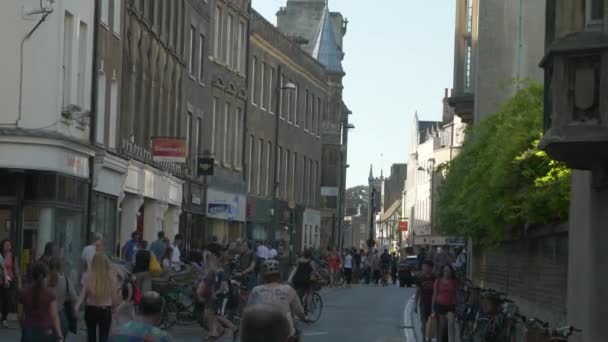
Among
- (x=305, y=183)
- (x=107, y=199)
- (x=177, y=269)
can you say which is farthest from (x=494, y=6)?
(x=305, y=183)

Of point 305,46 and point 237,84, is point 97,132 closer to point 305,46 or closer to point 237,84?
point 237,84

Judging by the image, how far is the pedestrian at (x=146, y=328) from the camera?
377 inches

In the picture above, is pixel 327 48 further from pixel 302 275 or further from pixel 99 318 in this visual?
pixel 99 318

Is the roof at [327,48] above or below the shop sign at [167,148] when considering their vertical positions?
above

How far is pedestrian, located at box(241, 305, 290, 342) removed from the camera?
6.89 meters

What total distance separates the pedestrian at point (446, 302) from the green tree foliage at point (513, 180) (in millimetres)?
1408

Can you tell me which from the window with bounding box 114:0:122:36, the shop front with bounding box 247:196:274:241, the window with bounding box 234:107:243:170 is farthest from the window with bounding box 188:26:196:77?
the window with bounding box 114:0:122:36

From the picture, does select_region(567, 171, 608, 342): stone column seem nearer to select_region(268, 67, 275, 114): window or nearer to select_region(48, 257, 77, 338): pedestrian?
select_region(48, 257, 77, 338): pedestrian

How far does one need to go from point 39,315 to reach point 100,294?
2438mm

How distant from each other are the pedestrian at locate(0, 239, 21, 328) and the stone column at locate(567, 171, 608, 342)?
11.2 metres

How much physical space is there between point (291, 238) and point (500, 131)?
38940mm

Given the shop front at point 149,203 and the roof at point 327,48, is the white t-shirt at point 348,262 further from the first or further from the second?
the roof at point 327,48

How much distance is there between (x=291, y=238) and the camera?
6594cm

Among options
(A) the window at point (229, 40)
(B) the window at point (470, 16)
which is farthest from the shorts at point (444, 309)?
(A) the window at point (229, 40)
